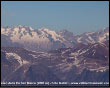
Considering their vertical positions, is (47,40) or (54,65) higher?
(47,40)

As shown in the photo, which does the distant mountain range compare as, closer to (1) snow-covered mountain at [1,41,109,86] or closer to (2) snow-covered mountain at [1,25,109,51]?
(1) snow-covered mountain at [1,41,109,86]

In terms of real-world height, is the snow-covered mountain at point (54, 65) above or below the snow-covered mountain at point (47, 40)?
below

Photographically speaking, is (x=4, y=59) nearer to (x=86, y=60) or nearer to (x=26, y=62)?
(x=26, y=62)

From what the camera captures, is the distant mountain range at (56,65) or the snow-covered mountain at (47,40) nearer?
the distant mountain range at (56,65)

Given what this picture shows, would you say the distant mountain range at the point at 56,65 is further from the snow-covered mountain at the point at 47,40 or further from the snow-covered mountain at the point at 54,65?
the snow-covered mountain at the point at 47,40

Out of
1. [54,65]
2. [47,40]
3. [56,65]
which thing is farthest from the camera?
[47,40]

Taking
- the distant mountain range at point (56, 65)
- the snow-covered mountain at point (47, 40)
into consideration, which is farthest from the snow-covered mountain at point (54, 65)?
the snow-covered mountain at point (47, 40)

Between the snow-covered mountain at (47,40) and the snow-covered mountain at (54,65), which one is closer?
the snow-covered mountain at (54,65)

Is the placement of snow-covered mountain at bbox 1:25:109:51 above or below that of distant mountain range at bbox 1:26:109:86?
above

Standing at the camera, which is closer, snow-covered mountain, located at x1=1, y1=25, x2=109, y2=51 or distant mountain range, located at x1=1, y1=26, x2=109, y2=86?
distant mountain range, located at x1=1, y1=26, x2=109, y2=86

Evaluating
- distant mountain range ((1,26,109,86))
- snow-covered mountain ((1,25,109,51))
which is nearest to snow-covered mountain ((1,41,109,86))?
distant mountain range ((1,26,109,86))

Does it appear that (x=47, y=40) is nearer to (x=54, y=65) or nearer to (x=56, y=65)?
(x=56, y=65)

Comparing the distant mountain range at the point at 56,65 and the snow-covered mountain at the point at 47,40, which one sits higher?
the snow-covered mountain at the point at 47,40

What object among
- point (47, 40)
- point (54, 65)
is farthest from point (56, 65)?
point (47, 40)
